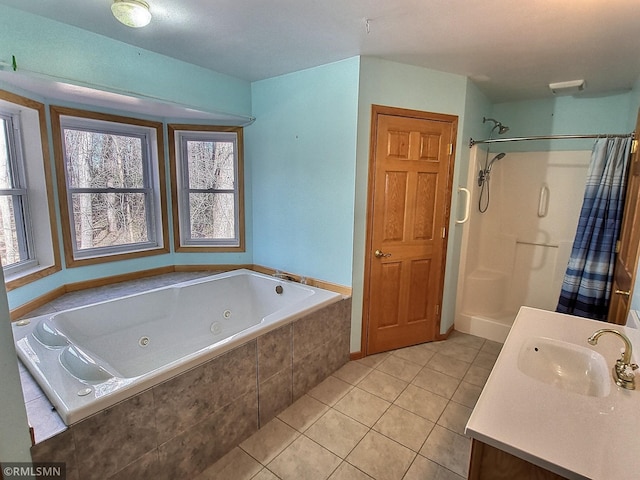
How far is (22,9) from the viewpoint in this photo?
5.81ft

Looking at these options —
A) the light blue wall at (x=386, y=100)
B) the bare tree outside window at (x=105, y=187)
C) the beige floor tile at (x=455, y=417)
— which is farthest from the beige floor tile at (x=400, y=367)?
the bare tree outside window at (x=105, y=187)

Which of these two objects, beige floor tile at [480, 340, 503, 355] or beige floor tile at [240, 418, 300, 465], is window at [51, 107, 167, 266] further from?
beige floor tile at [480, 340, 503, 355]

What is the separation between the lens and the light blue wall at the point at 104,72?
1814mm

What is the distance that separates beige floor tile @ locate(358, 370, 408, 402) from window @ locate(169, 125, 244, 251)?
1699 mm

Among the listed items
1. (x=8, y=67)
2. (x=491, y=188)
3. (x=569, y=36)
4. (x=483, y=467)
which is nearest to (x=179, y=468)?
(x=483, y=467)

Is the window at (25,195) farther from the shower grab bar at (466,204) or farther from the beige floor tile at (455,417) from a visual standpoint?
the shower grab bar at (466,204)

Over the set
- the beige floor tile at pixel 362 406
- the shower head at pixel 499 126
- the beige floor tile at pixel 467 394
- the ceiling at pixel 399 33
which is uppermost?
the ceiling at pixel 399 33

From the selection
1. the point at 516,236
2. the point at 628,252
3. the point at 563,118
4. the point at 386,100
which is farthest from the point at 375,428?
the point at 563,118

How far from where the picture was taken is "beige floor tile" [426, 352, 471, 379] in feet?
8.43

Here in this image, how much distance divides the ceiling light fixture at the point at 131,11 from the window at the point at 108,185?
1.25m

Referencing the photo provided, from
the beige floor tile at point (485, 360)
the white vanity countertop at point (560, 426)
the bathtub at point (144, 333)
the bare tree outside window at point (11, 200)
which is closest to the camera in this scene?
the white vanity countertop at point (560, 426)

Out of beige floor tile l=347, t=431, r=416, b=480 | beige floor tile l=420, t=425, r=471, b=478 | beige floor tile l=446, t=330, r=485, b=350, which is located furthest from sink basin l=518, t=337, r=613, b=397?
beige floor tile l=446, t=330, r=485, b=350

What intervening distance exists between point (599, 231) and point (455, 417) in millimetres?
1694

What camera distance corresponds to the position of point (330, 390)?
2340 mm
